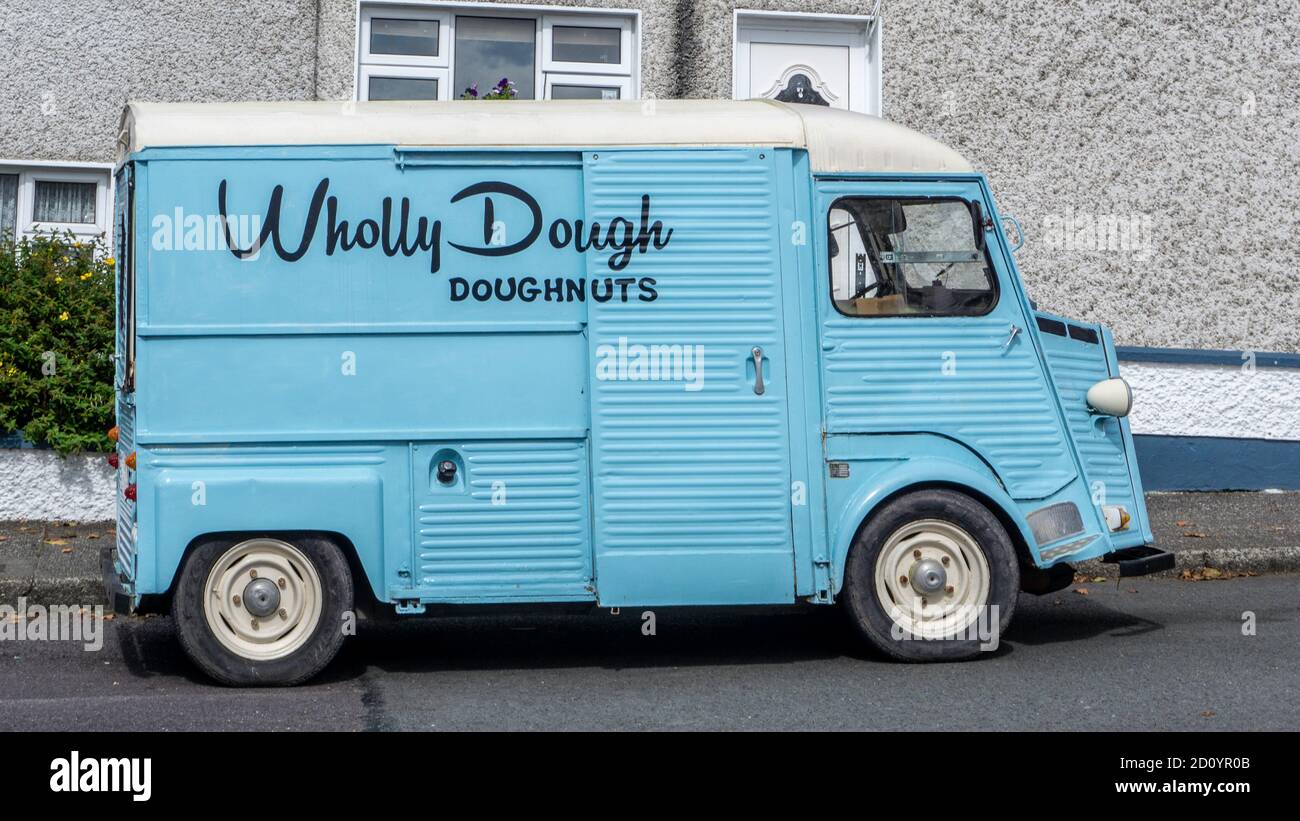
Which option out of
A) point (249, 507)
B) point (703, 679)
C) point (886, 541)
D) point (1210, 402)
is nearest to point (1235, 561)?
point (1210, 402)

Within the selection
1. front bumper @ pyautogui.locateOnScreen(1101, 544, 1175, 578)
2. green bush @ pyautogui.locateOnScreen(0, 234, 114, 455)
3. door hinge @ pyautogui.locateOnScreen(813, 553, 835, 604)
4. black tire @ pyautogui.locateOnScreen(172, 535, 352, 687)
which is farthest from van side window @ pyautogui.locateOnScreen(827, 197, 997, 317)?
green bush @ pyautogui.locateOnScreen(0, 234, 114, 455)

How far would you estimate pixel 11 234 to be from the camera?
1113cm

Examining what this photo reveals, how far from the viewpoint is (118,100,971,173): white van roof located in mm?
6738

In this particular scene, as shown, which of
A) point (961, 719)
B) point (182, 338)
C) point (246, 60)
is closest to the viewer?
point (961, 719)

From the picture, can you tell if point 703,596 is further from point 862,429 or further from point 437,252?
point 437,252

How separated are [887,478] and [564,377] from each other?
5.17 ft

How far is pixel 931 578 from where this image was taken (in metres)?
6.98

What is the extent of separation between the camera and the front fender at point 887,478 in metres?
6.86

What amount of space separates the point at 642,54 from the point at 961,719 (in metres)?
7.72

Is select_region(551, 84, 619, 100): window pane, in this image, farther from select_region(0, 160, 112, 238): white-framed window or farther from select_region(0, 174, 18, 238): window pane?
select_region(0, 174, 18, 238): window pane

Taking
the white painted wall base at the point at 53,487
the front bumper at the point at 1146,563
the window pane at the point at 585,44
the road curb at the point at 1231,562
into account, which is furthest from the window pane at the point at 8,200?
the front bumper at the point at 1146,563

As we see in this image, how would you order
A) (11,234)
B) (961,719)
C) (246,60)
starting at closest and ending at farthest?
(961,719) < (11,234) < (246,60)

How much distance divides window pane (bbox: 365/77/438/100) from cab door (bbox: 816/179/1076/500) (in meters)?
Result: 6.15
